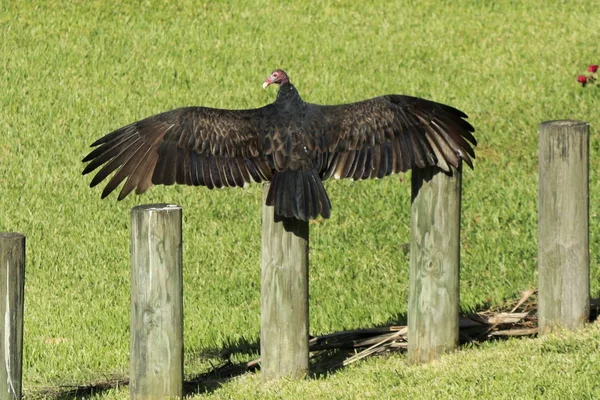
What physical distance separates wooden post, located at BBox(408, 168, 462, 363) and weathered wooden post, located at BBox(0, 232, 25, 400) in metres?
2.11

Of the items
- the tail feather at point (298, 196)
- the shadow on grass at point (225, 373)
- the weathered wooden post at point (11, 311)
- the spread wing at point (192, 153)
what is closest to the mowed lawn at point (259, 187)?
the shadow on grass at point (225, 373)

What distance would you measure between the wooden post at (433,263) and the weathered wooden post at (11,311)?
2.11 metres

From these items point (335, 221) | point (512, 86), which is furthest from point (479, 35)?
point (335, 221)

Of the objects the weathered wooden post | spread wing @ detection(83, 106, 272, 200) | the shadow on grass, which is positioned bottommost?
the shadow on grass

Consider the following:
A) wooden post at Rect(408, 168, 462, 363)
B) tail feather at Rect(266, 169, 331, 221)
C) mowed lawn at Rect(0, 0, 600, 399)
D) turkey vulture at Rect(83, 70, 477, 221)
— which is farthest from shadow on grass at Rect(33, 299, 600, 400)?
turkey vulture at Rect(83, 70, 477, 221)

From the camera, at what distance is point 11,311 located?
5934 mm

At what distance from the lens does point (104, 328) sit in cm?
859

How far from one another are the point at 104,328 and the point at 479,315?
278 cm

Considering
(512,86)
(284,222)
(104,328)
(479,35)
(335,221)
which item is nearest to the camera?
(284,222)

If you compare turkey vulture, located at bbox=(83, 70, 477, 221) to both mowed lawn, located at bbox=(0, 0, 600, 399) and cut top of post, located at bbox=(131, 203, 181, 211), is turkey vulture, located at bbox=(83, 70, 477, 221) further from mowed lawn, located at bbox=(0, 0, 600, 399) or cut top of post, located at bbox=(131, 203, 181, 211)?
mowed lawn, located at bbox=(0, 0, 600, 399)

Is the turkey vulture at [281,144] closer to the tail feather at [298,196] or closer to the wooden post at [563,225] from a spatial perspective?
the tail feather at [298,196]

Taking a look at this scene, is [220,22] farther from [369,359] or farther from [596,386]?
[596,386]

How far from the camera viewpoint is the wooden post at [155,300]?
6109 mm

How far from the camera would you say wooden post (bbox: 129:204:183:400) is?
611 centimetres
